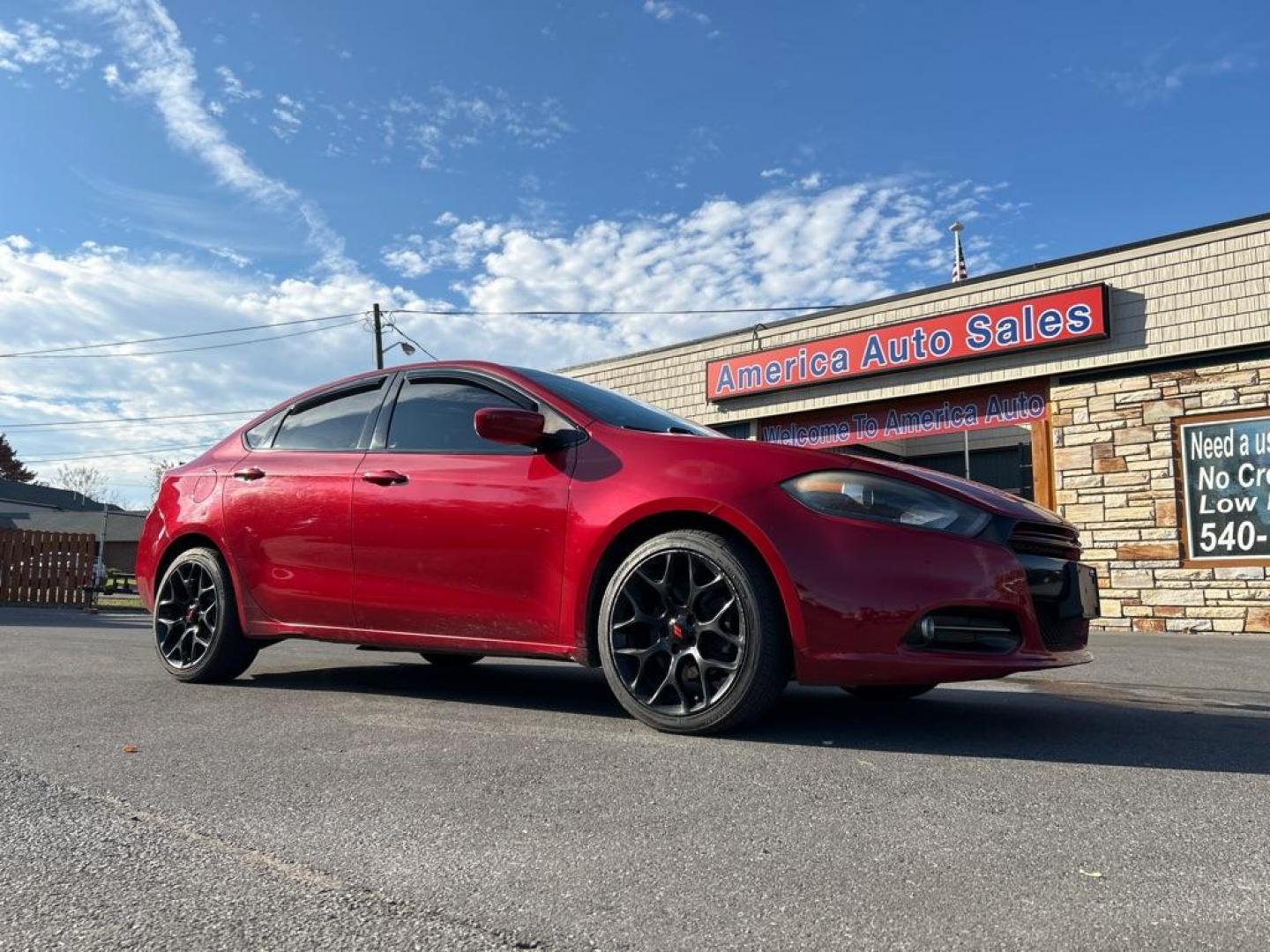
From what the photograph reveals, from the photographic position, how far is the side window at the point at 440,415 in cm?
401

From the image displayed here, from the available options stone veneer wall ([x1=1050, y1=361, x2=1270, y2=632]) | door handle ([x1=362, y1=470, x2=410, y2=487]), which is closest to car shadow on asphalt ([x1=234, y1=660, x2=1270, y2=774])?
door handle ([x1=362, y1=470, x2=410, y2=487])

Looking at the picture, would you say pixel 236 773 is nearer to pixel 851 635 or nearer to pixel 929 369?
pixel 851 635

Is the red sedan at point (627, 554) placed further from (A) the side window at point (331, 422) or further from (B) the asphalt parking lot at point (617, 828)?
(B) the asphalt parking lot at point (617, 828)

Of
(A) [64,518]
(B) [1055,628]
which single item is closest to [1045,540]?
(B) [1055,628]

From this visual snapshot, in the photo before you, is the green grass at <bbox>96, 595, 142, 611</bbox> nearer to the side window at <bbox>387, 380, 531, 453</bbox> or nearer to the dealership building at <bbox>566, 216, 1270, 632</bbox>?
the dealership building at <bbox>566, 216, 1270, 632</bbox>

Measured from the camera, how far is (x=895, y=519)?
10.3 feet

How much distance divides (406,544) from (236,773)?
1350mm

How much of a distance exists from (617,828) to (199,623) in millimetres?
3352

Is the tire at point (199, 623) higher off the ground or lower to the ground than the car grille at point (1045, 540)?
lower

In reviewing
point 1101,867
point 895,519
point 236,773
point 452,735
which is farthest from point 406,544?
point 1101,867

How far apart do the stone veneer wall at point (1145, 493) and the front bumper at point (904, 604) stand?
934 cm

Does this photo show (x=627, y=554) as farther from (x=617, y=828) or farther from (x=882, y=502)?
(x=617, y=828)

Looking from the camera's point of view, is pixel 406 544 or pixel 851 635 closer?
pixel 851 635

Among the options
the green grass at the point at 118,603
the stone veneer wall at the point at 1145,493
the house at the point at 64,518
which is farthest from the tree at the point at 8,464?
the stone veneer wall at the point at 1145,493
